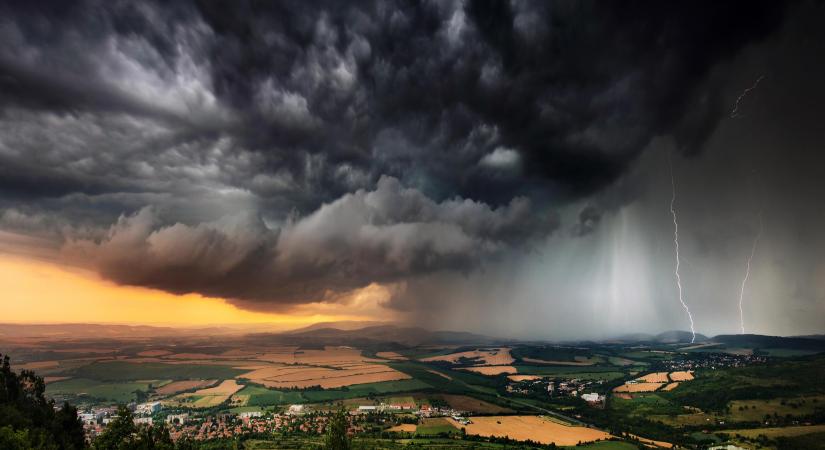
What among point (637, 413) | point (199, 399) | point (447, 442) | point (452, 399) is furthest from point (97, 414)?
point (637, 413)

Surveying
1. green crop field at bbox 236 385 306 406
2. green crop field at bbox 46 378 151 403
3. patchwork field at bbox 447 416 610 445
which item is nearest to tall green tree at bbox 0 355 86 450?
patchwork field at bbox 447 416 610 445

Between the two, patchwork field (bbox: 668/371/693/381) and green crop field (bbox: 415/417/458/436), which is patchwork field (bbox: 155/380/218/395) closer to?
green crop field (bbox: 415/417/458/436)

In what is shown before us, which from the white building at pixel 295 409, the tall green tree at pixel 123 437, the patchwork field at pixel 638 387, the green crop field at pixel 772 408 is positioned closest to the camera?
the tall green tree at pixel 123 437

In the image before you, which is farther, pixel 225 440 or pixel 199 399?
pixel 199 399

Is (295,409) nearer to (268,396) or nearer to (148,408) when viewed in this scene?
(268,396)

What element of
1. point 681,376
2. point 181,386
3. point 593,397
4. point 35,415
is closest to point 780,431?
point 593,397

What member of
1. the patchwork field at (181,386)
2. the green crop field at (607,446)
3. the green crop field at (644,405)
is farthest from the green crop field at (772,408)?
the patchwork field at (181,386)

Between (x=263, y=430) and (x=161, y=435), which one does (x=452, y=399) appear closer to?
(x=263, y=430)

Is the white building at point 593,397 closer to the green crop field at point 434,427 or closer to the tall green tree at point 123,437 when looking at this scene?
the green crop field at point 434,427
